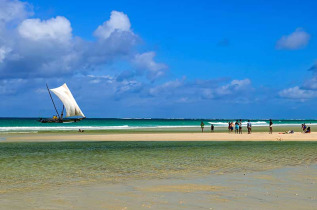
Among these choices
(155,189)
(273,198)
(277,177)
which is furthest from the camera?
(277,177)

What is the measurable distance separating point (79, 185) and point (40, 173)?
12.9 feet

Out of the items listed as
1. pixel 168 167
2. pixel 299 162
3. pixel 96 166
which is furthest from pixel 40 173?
pixel 299 162

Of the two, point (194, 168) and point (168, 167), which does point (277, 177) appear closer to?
point (194, 168)

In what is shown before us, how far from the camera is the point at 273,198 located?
10656 mm

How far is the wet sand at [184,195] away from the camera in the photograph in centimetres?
984

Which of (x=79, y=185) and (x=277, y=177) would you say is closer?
(x=79, y=185)

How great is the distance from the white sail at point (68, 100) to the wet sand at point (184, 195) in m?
108

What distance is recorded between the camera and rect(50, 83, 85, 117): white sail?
11894 centimetres

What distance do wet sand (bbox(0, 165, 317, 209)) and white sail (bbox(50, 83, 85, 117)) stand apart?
108 m

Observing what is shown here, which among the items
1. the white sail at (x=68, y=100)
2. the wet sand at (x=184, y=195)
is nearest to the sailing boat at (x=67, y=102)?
the white sail at (x=68, y=100)

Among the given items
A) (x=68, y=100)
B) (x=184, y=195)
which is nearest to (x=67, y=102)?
(x=68, y=100)

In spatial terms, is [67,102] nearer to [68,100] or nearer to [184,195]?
[68,100]

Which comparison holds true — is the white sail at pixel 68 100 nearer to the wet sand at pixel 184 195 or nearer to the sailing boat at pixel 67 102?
the sailing boat at pixel 67 102

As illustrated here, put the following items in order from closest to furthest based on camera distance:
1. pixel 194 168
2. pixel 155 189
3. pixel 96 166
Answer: pixel 155 189 → pixel 194 168 → pixel 96 166
